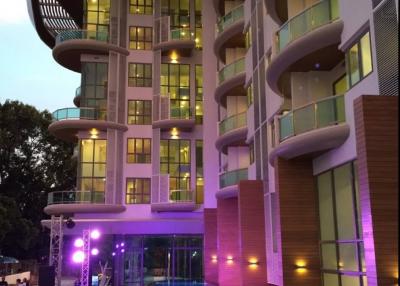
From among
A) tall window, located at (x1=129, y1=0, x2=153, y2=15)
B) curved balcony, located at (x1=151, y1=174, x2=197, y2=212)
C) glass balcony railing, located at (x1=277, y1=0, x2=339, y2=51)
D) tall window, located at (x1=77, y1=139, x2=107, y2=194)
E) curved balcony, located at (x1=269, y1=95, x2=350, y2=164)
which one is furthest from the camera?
tall window, located at (x1=129, y1=0, x2=153, y2=15)

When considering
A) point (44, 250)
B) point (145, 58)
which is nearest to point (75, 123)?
point (145, 58)

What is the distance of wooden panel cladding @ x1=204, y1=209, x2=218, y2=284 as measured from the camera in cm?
3491

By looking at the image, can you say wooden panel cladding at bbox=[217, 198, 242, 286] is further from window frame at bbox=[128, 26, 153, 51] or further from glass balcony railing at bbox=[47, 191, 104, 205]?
window frame at bbox=[128, 26, 153, 51]

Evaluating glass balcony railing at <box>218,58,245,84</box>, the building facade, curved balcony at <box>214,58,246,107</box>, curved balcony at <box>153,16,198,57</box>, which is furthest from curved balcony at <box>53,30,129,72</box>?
glass balcony railing at <box>218,58,245,84</box>

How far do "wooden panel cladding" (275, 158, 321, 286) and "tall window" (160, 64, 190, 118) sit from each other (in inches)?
894

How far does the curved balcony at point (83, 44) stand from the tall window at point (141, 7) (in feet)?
→ 11.4

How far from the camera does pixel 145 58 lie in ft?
134

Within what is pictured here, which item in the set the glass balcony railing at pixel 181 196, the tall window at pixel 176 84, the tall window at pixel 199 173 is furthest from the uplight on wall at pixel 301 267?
the tall window at pixel 176 84

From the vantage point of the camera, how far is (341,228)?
1585cm

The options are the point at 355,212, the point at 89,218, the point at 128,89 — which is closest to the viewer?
the point at 355,212

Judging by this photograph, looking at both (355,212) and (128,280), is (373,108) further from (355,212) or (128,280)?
(128,280)

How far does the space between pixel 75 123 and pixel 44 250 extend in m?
23.5

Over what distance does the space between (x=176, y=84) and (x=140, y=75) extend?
2895mm

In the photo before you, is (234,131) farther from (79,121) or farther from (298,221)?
(79,121)
